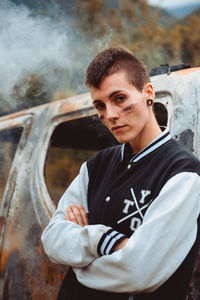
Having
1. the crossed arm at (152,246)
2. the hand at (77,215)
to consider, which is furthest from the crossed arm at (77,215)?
the crossed arm at (152,246)

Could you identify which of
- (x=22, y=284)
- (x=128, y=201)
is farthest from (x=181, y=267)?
(x=22, y=284)

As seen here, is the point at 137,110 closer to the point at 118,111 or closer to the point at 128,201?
the point at 118,111

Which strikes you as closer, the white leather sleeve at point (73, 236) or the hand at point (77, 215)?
the white leather sleeve at point (73, 236)

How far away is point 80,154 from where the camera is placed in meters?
11.4

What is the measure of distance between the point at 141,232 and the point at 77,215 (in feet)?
1.51

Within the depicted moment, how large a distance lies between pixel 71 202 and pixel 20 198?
0.85m

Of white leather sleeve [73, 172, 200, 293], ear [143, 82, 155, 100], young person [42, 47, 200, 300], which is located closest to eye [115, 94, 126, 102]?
young person [42, 47, 200, 300]

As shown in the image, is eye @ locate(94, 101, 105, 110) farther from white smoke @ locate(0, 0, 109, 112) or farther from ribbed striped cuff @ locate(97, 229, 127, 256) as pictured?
white smoke @ locate(0, 0, 109, 112)

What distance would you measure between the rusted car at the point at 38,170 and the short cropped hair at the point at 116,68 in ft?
1.09

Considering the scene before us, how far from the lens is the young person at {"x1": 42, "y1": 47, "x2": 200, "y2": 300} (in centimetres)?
126

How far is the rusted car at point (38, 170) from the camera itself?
184 centimetres

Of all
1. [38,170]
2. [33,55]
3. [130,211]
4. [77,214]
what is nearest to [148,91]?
[130,211]

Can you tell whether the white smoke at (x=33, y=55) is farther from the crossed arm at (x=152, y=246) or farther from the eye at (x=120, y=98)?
the crossed arm at (x=152, y=246)

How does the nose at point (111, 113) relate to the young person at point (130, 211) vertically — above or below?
above
